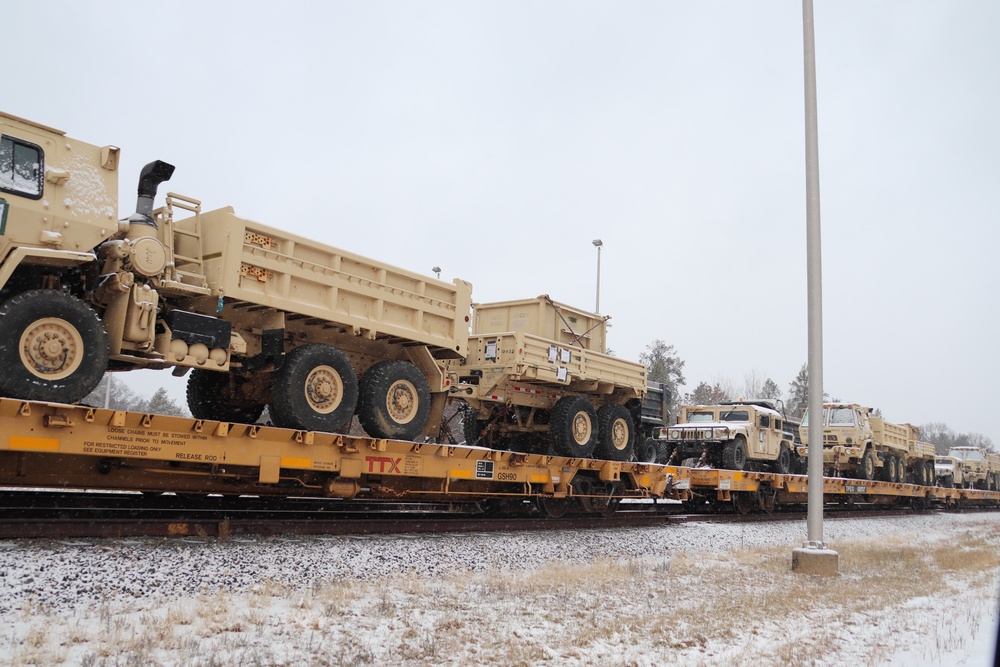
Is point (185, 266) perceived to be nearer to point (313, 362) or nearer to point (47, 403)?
point (313, 362)

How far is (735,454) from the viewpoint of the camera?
17.9m

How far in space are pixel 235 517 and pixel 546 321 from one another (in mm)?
7061

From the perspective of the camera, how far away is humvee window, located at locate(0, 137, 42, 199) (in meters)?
6.67

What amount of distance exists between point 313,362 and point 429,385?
2255mm

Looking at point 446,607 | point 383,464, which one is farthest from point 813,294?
point 446,607

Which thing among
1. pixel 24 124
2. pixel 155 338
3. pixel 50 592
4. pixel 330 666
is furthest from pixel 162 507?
pixel 330 666

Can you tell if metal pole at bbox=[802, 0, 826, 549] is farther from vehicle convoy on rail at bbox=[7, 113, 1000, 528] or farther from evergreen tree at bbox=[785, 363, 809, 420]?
evergreen tree at bbox=[785, 363, 809, 420]

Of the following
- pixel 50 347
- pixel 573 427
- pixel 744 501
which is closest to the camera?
pixel 50 347

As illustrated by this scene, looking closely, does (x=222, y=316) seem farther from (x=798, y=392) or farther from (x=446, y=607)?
(x=798, y=392)

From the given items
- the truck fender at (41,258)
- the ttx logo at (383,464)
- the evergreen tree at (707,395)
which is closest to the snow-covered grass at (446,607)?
the ttx logo at (383,464)

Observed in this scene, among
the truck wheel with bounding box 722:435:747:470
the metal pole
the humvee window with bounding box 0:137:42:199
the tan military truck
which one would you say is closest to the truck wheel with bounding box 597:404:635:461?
the metal pole

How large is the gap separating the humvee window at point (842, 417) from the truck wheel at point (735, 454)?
6.57m

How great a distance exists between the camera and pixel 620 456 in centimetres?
1379

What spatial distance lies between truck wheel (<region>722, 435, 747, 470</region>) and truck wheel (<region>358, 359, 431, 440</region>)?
1001cm
